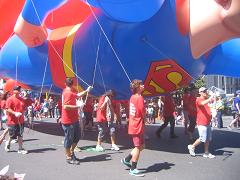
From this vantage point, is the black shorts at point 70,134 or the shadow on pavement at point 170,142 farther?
the shadow on pavement at point 170,142

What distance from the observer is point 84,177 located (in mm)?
6414

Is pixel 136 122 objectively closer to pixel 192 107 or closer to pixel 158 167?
pixel 158 167

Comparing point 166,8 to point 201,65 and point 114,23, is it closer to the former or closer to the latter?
Answer: point 114,23

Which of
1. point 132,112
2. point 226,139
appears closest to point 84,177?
point 132,112

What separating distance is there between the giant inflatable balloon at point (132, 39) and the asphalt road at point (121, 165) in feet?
4.88

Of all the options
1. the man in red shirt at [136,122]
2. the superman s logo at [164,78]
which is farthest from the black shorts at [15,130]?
the man in red shirt at [136,122]

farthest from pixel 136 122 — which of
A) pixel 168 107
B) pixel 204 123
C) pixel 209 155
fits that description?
pixel 168 107

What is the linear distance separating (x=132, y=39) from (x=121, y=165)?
8.47 feet

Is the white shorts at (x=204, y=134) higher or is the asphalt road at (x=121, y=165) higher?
the white shorts at (x=204, y=134)

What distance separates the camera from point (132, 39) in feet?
26.9

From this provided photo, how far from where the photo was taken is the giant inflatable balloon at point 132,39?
6.79 m

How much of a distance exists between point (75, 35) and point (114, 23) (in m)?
1.15

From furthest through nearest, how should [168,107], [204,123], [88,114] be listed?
[88,114] < [168,107] < [204,123]

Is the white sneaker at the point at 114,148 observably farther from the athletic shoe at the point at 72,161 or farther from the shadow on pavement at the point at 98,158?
the athletic shoe at the point at 72,161
